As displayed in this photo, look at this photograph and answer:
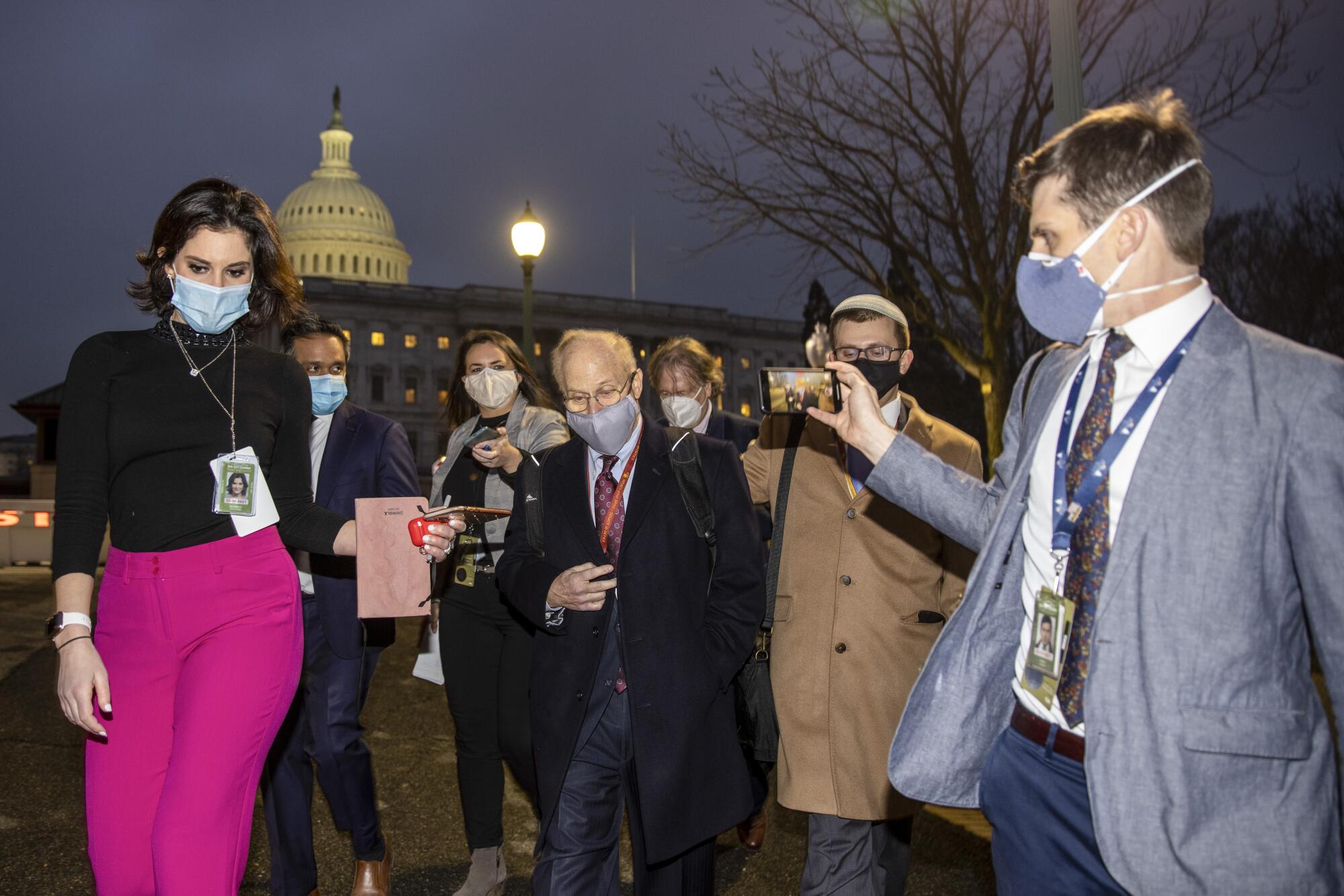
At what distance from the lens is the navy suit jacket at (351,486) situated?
452cm

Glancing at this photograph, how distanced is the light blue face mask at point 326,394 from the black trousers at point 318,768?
809mm

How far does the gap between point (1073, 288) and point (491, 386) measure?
364cm

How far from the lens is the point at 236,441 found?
2926 millimetres

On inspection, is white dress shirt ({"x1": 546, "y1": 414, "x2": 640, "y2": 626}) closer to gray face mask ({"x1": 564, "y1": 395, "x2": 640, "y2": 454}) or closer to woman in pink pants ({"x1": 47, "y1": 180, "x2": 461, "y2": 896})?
gray face mask ({"x1": 564, "y1": 395, "x2": 640, "y2": 454})

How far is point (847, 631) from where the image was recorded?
379 cm

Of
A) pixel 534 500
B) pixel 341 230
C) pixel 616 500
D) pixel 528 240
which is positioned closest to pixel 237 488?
pixel 534 500

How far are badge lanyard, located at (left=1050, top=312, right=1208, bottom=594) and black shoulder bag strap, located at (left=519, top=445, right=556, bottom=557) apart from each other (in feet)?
6.17

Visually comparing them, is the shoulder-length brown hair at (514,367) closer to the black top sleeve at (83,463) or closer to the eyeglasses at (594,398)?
the eyeglasses at (594,398)

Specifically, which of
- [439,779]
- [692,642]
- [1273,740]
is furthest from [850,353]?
[439,779]

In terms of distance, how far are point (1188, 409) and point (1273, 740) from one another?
0.57 m

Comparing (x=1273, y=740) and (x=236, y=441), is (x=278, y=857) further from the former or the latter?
(x=1273, y=740)

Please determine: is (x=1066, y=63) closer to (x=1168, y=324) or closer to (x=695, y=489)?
(x=695, y=489)

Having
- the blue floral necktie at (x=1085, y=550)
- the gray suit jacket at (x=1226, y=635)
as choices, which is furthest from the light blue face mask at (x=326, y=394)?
the gray suit jacket at (x=1226, y=635)

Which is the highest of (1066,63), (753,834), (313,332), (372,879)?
(1066,63)
